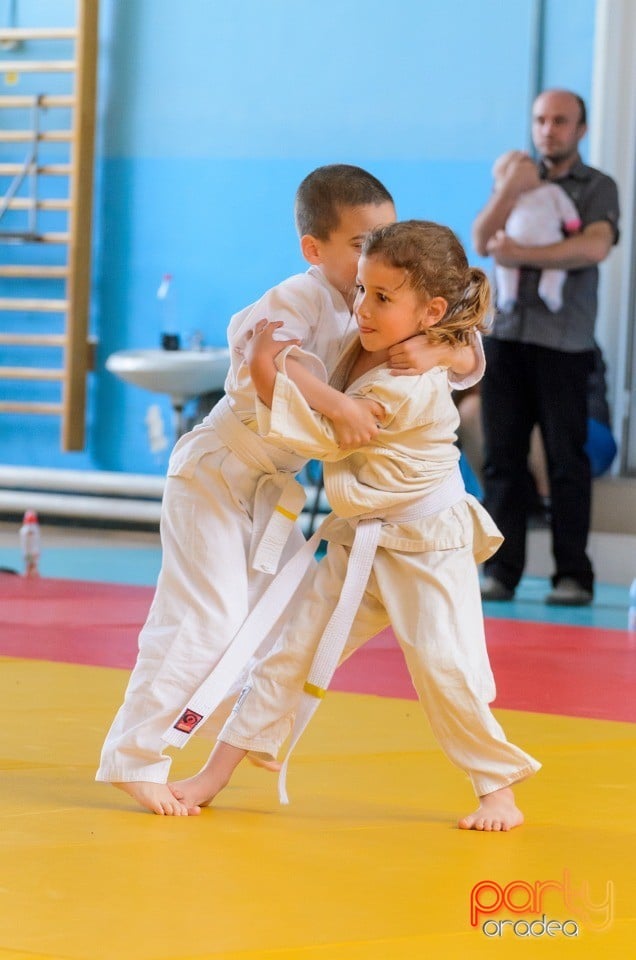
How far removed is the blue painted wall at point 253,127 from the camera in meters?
6.42

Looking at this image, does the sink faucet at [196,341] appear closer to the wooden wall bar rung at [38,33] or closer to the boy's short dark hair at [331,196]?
the wooden wall bar rung at [38,33]

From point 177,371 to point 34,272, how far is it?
1.28m

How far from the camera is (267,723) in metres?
2.06

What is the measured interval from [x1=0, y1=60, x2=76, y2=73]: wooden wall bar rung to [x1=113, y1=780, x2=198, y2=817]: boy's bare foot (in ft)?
18.9

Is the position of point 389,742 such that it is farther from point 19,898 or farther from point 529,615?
point 529,615

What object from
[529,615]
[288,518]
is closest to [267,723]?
[288,518]

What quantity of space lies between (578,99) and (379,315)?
3202 mm

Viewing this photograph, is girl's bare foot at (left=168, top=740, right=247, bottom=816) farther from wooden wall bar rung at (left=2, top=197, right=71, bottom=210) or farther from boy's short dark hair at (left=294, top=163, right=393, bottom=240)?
wooden wall bar rung at (left=2, top=197, right=71, bottom=210)

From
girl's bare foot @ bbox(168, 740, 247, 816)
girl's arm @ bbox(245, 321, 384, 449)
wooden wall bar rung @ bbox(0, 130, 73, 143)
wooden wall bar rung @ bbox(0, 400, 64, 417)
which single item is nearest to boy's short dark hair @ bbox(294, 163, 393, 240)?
girl's arm @ bbox(245, 321, 384, 449)

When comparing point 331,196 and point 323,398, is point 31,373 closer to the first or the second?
point 331,196

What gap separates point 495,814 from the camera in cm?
199

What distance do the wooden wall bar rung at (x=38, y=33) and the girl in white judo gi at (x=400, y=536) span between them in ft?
18.5

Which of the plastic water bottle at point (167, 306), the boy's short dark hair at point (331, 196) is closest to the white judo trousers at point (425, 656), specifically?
the boy's short dark hair at point (331, 196)

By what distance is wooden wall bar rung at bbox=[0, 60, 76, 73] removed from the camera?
23.6 ft
